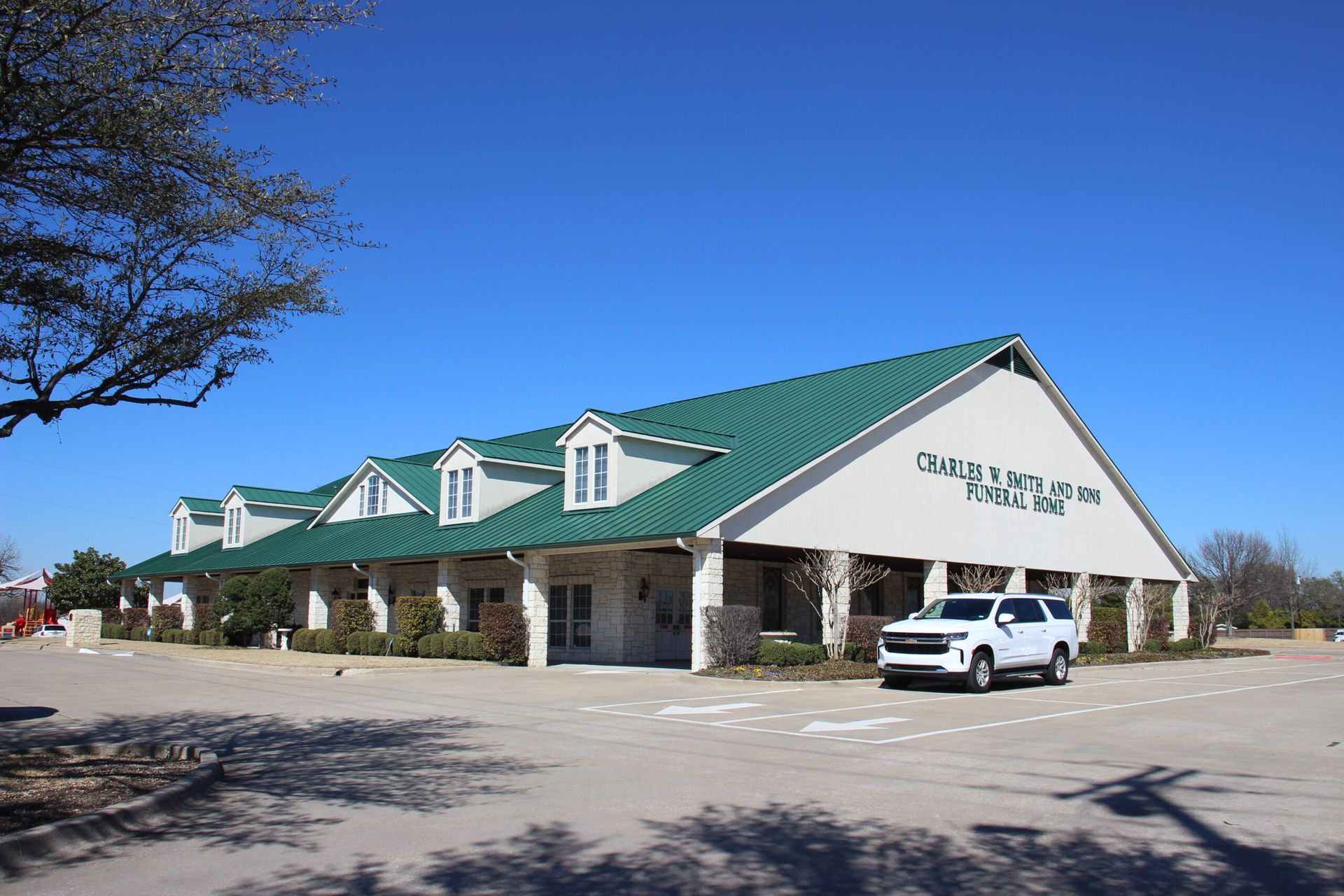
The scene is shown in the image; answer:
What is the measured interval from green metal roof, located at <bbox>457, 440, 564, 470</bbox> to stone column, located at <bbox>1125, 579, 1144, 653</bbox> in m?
20.6

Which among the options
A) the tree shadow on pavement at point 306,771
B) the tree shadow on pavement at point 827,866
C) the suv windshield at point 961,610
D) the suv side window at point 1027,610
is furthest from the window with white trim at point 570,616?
the tree shadow on pavement at point 827,866

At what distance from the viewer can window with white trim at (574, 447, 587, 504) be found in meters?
27.3

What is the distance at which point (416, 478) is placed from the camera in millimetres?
37188

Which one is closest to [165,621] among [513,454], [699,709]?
[513,454]

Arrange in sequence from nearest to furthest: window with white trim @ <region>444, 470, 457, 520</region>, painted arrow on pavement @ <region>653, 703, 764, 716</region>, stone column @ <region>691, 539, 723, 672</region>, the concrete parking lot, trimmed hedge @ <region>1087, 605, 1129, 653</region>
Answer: the concrete parking lot < painted arrow on pavement @ <region>653, 703, 764, 716</region> < stone column @ <region>691, 539, 723, 672</region> < window with white trim @ <region>444, 470, 457, 520</region> < trimmed hedge @ <region>1087, 605, 1129, 653</region>

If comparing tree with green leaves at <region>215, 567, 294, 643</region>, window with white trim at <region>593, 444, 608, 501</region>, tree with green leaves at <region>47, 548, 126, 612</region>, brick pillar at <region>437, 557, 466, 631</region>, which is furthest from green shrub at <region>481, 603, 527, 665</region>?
tree with green leaves at <region>47, 548, 126, 612</region>

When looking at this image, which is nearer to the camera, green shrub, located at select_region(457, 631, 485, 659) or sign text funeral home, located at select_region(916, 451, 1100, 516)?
green shrub, located at select_region(457, 631, 485, 659)

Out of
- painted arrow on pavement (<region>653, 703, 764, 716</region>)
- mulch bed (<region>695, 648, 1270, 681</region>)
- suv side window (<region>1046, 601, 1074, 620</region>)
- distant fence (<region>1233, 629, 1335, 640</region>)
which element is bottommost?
distant fence (<region>1233, 629, 1335, 640</region>)

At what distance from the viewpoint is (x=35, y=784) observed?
8.63m

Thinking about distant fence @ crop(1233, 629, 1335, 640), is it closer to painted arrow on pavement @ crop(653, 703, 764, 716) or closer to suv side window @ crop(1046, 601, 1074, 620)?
suv side window @ crop(1046, 601, 1074, 620)

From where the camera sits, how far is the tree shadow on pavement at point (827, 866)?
5.88 m

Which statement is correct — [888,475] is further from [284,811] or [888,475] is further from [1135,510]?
[284,811]

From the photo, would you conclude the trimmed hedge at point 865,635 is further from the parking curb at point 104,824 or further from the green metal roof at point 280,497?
the green metal roof at point 280,497

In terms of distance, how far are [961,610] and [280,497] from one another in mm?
32758
